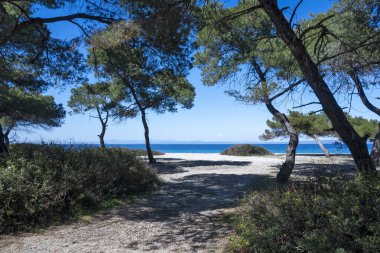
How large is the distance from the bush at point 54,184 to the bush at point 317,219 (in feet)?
11.4

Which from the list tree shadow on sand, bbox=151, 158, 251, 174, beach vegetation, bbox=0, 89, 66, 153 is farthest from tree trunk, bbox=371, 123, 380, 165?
beach vegetation, bbox=0, 89, 66, 153

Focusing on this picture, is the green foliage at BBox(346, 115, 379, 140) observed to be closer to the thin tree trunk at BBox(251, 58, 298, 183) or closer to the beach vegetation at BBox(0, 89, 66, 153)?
the thin tree trunk at BBox(251, 58, 298, 183)

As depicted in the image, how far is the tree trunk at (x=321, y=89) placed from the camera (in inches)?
178

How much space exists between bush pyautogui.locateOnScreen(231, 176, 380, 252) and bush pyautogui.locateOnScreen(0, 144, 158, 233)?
348cm

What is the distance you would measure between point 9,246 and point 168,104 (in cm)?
1632

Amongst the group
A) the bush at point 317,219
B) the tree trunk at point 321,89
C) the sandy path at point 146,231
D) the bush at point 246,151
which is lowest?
the sandy path at point 146,231

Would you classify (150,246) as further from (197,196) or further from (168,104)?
(168,104)

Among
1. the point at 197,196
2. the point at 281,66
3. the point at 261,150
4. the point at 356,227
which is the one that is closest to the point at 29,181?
the point at 197,196

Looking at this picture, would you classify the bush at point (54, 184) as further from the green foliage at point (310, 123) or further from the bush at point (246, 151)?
the bush at point (246, 151)

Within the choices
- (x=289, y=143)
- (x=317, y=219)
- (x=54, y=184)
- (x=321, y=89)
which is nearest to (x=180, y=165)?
(x=289, y=143)

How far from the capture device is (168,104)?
67.3 feet

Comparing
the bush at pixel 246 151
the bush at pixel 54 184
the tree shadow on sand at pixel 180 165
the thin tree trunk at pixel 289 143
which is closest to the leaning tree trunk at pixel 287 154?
the thin tree trunk at pixel 289 143

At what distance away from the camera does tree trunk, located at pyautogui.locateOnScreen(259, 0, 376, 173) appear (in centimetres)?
453

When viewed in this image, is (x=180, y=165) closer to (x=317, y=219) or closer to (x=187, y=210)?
(x=187, y=210)
